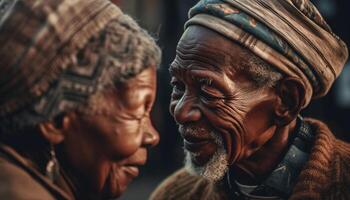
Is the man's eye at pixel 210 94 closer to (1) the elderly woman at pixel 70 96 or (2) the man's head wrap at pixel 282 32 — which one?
(2) the man's head wrap at pixel 282 32

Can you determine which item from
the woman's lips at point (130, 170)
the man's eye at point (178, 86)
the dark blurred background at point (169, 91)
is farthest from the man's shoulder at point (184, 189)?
the dark blurred background at point (169, 91)

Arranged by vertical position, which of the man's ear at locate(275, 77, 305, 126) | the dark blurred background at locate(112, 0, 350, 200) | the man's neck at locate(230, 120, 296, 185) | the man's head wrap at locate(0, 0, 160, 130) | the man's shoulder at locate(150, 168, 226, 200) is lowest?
the dark blurred background at locate(112, 0, 350, 200)

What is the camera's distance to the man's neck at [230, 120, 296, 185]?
371cm

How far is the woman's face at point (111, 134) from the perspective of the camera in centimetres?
230

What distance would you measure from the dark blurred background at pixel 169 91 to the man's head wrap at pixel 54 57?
8.46m

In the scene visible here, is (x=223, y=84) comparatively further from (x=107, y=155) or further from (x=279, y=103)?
(x=107, y=155)

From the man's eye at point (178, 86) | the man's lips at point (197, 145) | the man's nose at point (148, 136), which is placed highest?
the man's nose at point (148, 136)

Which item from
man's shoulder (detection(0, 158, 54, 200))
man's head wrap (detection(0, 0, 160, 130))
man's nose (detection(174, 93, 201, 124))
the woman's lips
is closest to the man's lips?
man's nose (detection(174, 93, 201, 124))

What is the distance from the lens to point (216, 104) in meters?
3.57

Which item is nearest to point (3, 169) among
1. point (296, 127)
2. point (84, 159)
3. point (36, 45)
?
point (84, 159)

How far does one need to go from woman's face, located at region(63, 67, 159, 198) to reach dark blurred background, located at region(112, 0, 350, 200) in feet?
27.1

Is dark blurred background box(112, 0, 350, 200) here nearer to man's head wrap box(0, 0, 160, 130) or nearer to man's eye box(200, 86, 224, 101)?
man's eye box(200, 86, 224, 101)

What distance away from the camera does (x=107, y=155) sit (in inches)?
92.7

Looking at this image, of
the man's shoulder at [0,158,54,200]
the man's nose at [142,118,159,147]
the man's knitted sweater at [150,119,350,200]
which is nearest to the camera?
the man's shoulder at [0,158,54,200]
